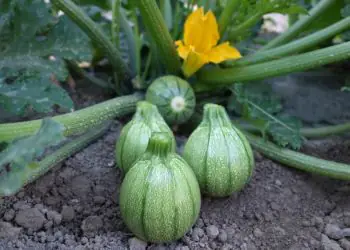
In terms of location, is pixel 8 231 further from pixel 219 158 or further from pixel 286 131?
pixel 286 131

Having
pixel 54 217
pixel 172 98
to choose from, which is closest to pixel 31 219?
pixel 54 217

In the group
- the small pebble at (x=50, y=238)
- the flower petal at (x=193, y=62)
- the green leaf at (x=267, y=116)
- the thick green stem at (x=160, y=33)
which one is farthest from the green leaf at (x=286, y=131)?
the small pebble at (x=50, y=238)

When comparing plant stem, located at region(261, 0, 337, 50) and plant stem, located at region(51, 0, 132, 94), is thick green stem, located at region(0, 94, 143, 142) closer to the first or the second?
plant stem, located at region(51, 0, 132, 94)

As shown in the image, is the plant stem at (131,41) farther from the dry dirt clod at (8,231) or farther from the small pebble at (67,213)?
the dry dirt clod at (8,231)

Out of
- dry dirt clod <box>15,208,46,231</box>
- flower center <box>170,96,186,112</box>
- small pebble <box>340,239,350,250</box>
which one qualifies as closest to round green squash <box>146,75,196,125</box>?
flower center <box>170,96,186,112</box>

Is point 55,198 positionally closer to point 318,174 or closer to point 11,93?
point 11,93

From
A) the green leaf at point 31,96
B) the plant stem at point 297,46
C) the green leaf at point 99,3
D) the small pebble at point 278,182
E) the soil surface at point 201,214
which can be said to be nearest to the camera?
the soil surface at point 201,214

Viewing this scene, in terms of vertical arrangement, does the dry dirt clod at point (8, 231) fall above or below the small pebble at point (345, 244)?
above
